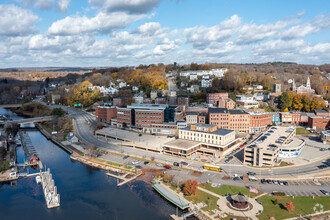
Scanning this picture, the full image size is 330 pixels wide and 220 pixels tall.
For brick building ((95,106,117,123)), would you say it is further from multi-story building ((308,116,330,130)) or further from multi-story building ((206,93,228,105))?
multi-story building ((308,116,330,130))

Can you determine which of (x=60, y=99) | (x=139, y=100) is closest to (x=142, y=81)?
(x=139, y=100)

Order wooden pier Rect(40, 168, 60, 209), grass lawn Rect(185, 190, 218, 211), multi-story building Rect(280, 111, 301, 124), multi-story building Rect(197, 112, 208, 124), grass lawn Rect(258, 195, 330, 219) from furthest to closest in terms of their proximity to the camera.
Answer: multi-story building Rect(280, 111, 301, 124), multi-story building Rect(197, 112, 208, 124), wooden pier Rect(40, 168, 60, 209), grass lawn Rect(185, 190, 218, 211), grass lawn Rect(258, 195, 330, 219)

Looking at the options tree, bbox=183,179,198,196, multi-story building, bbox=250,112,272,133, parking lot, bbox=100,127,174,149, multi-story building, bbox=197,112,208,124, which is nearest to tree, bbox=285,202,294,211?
tree, bbox=183,179,198,196

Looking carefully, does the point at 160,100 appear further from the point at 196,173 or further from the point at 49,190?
the point at 49,190

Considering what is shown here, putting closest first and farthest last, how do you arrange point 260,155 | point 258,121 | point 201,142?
point 260,155
point 201,142
point 258,121

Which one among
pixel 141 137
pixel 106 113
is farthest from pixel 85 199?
pixel 106 113

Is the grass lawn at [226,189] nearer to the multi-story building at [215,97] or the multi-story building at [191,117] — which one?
the multi-story building at [191,117]

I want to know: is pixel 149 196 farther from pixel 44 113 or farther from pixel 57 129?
pixel 44 113

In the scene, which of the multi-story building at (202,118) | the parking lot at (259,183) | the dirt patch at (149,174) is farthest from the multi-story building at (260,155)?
the multi-story building at (202,118)

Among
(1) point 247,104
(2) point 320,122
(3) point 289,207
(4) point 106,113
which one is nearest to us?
(3) point 289,207
